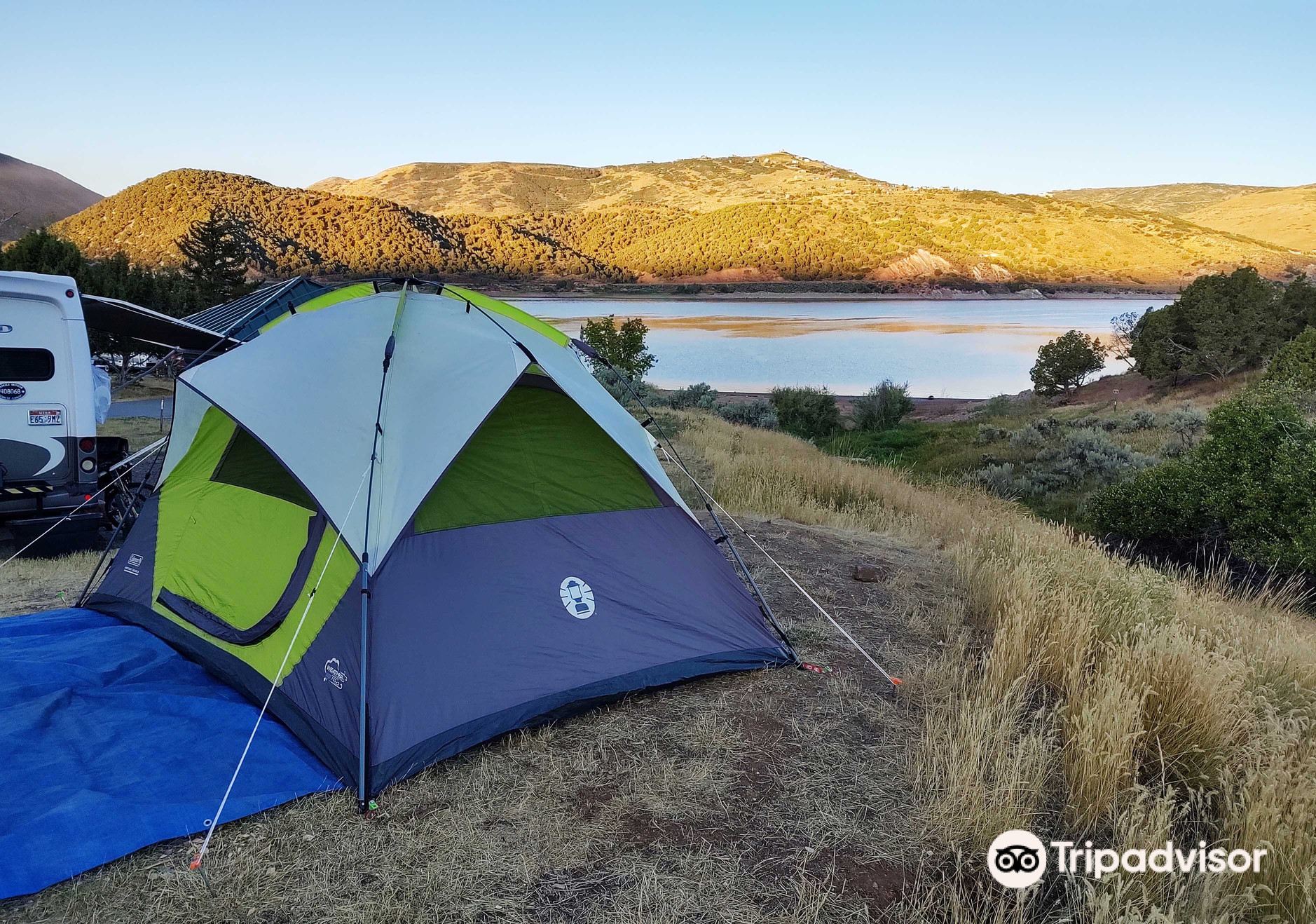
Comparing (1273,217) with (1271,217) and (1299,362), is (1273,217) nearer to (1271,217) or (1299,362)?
(1271,217)

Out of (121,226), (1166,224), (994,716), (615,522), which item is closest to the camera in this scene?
(994,716)

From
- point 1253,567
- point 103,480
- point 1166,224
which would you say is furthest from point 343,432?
point 1166,224

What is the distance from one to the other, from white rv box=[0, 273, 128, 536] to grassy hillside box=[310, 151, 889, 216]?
9975 centimetres

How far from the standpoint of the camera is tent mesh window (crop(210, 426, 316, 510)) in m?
4.97

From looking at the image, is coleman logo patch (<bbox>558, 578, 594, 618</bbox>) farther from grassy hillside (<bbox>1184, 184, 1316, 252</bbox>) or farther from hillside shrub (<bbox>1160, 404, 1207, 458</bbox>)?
grassy hillside (<bbox>1184, 184, 1316, 252</bbox>)

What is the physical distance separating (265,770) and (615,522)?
2.27 metres

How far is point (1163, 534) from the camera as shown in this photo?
39.9ft

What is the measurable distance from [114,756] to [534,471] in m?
2.52

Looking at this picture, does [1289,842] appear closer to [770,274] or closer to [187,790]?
[187,790]

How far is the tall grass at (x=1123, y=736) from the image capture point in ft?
9.81

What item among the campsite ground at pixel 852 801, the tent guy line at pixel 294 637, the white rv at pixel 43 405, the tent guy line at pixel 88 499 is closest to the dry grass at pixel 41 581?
the tent guy line at pixel 88 499

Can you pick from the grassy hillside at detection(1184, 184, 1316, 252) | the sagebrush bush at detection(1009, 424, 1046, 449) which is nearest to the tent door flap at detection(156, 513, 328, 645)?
the sagebrush bush at detection(1009, 424, 1046, 449)

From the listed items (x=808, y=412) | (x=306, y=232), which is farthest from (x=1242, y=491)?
(x=306, y=232)

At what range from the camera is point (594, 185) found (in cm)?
13288
